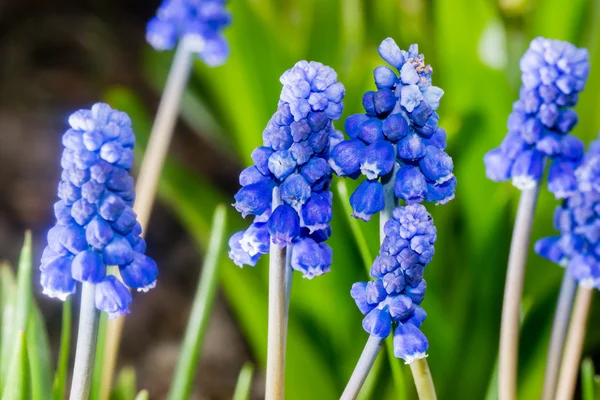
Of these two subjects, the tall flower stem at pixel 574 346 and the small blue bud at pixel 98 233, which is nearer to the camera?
the small blue bud at pixel 98 233

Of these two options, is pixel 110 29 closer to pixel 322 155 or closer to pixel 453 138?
pixel 453 138

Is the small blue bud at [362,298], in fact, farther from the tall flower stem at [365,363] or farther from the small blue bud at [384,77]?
the small blue bud at [384,77]

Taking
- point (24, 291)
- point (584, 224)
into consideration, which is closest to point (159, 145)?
point (24, 291)

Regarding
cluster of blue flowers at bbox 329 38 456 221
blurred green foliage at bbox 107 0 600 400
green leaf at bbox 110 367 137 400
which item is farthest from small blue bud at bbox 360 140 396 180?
green leaf at bbox 110 367 137 400

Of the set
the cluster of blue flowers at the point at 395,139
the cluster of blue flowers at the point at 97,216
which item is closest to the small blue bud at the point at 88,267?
the cluster of blue flowers at the point at 97,216

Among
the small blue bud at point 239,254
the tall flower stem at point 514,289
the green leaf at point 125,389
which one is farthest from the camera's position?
the green leaf at point 125,389

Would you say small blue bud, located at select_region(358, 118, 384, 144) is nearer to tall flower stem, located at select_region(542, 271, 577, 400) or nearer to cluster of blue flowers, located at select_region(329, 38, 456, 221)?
cluster of blue flowers, located at select_region(329, 38, 456, 221)
